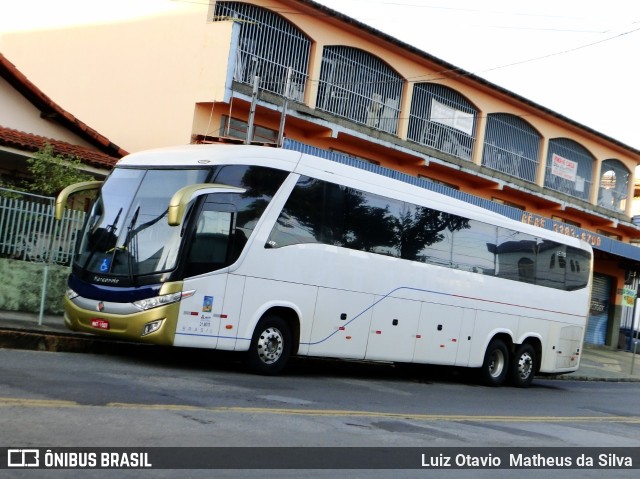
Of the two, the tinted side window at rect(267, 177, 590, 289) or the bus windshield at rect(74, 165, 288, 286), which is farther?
the tinted side window at rect(267, 177, 590, 289)

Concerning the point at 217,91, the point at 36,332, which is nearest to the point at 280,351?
the point at 36,332

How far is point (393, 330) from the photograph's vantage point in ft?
54.4

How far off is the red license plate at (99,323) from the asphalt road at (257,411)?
51cm

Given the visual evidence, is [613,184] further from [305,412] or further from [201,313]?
[305,412]

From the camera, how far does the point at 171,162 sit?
45.8 ft

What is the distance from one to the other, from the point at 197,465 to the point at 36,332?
7.64 meters

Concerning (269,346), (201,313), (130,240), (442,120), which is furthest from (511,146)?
(130,240)

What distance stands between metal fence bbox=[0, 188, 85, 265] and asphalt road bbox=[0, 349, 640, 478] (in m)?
3.75

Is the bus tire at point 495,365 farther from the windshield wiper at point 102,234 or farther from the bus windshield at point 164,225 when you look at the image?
the windshield wiper at point 102,234

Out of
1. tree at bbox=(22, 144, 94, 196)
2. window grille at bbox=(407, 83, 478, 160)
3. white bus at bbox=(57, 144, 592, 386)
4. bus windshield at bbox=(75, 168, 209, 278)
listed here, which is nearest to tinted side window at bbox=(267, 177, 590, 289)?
white bus at bbox=(57, 144, 592, 386)

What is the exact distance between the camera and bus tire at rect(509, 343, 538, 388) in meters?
20.1

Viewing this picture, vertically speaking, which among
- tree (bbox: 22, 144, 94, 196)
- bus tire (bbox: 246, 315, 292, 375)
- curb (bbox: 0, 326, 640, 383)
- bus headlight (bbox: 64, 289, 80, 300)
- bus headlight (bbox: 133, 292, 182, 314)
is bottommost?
curb (bbox: 0, 326, 640, 383)

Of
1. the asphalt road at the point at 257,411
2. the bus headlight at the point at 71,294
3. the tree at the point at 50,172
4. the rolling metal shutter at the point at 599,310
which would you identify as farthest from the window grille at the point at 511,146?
the bus headlight at the point at 71,294

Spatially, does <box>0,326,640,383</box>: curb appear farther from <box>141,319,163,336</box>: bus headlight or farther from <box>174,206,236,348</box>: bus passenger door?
<box>174,206,236,348</box>: bus passenger door
